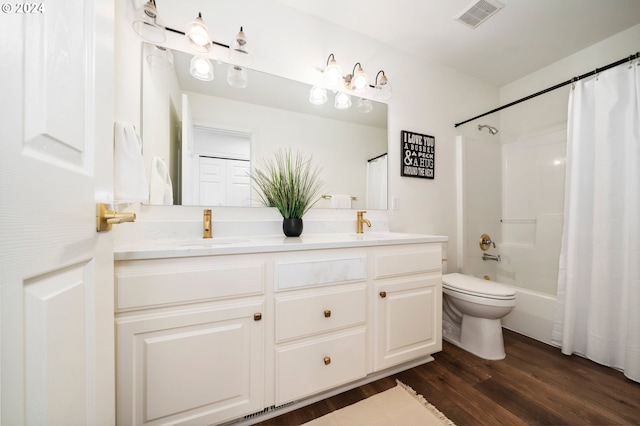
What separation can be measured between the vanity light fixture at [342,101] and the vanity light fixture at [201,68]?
2.79ft

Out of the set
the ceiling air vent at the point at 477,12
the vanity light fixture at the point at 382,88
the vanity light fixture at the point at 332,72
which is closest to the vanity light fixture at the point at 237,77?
the vanity light fixture at the point at 332,72

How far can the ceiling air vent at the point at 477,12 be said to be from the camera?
1.59 meters

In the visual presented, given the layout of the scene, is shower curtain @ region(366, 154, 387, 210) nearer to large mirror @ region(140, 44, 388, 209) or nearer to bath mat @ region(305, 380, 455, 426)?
large mirror @ region(140, 44, 388, 209)

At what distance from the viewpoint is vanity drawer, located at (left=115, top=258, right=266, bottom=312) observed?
84cm

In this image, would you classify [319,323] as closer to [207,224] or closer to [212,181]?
[207,224]

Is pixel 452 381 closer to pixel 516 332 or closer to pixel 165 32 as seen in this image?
pixel 516 332

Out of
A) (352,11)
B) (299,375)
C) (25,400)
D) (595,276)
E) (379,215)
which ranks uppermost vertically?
(352,11)

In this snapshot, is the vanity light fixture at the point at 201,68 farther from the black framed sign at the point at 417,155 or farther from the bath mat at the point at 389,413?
the bath mat at the point at 389,413

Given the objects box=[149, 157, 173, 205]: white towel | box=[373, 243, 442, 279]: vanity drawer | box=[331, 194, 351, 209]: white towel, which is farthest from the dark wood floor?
box=[149, 157, 173, 205]: white towel

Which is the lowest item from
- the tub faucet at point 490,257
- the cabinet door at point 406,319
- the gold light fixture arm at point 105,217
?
the cabinet door at point 406,319

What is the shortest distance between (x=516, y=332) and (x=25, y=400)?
278cm

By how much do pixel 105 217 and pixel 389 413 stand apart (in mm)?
1438

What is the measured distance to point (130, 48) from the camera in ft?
3.83

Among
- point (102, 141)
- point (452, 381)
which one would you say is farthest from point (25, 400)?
point (452, 381)
